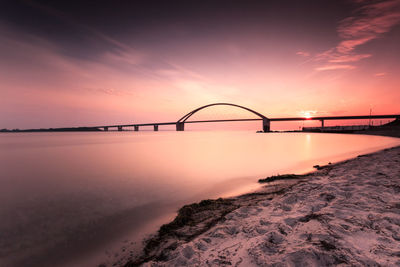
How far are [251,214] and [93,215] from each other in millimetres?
5139

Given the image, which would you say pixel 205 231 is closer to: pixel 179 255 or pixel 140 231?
pixel 179 255

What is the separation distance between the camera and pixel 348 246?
107 inches

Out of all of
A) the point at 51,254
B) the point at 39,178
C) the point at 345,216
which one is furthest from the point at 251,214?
the point at 39,178

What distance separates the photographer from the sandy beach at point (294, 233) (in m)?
2.62

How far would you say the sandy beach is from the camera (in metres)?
2.62

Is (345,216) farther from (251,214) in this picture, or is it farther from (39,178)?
(39,178)

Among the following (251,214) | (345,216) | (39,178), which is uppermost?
(345,216)

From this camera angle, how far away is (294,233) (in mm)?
3311

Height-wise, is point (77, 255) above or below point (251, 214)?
below

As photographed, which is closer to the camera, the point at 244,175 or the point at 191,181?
the point at 191,181

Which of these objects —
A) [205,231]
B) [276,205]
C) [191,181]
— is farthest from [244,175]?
[205,231]

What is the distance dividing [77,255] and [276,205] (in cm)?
506

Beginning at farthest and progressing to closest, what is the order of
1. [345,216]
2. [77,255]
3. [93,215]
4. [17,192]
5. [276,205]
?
[17,192]
[93,215]
[276,205]
[77,255]
[345,216]

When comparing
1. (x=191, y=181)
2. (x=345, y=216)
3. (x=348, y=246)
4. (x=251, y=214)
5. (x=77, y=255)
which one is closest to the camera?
(x=348, y=246)
